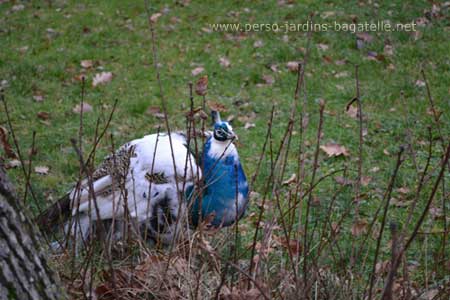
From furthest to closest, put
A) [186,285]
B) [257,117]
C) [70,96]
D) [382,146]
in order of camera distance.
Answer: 1. [70,96]
2. [257,117]
3. [382,146]
4. [186,285]

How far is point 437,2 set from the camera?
7.82 metres

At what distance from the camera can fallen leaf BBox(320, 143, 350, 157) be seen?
16.4 feet

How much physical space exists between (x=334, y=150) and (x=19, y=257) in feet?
12.2

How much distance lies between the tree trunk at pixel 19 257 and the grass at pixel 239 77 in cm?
207

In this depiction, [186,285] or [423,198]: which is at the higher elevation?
[186,285]

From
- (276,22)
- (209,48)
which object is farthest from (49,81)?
(276,22)

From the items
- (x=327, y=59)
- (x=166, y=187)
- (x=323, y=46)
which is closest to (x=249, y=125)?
(x=327, y=59)

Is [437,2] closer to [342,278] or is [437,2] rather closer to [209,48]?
[209,48]

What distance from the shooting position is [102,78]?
6664 millimetres

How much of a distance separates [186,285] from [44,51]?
18.6 feet

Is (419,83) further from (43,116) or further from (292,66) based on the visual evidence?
(43,116)

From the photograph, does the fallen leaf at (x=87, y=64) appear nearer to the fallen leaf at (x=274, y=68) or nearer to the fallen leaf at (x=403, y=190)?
the fallen leaf at (x=274, y=68)

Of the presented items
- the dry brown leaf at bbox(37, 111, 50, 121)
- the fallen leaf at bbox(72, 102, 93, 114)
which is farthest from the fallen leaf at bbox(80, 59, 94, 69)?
the dry brown leaf at bbox(37, 111, 50, 121)

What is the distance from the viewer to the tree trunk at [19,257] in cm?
152
